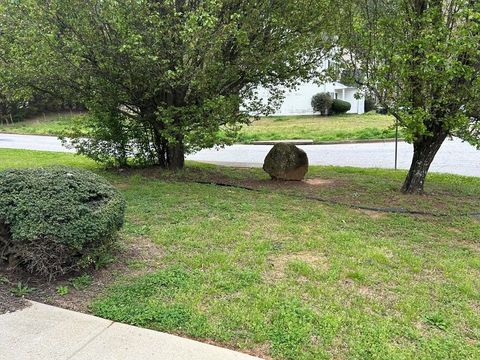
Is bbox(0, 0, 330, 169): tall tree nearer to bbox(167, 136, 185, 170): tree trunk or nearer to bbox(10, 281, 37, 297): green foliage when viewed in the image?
bbox(167, 136, 185, 170): tree trunk

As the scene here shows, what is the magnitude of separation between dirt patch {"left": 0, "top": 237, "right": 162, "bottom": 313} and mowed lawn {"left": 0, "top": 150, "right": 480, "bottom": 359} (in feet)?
0.18

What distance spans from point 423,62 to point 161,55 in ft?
13.0

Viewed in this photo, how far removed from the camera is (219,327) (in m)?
2.90

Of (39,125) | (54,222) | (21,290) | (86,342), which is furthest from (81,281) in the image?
(39,125)

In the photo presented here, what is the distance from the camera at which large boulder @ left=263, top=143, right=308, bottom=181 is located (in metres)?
8.48

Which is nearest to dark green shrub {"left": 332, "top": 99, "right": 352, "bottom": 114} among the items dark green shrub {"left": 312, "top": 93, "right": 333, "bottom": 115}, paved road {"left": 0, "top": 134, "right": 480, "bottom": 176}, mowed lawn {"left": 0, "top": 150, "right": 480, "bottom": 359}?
dark green shrub {"left": 312, "top": 93, "right": 333, "bottom": 115}

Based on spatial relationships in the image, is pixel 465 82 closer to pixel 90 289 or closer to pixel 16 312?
pixel 90 289

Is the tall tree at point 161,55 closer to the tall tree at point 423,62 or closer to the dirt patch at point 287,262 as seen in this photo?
the tall tree at point 423,62

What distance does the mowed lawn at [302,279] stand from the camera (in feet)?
9.25

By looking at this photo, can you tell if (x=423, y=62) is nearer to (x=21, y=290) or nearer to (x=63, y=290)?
(x=63, y=290)

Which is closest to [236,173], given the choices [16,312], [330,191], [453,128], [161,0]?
[330,191]

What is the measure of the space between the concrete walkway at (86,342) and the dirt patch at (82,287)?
20 cm

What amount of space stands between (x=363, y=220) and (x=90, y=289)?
12.3ft

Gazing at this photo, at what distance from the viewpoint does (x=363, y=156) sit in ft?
46.6
